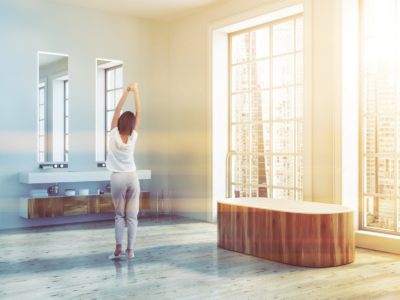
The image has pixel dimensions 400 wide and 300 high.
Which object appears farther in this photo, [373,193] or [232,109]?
[232,109]

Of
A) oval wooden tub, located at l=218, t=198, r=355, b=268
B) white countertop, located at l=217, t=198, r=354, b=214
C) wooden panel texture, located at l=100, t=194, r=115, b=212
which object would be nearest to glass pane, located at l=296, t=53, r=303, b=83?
white countertop, located at l=217, t=198, r=354, b=214

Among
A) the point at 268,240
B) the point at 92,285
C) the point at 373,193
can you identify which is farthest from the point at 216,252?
the point at 373,193

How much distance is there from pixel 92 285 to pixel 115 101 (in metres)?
3.53

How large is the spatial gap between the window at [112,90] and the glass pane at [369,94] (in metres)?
3.28

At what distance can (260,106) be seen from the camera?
5.53m

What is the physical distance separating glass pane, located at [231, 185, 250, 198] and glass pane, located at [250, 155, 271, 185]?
16 centimetres

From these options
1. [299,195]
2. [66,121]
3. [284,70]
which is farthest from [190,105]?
[299,195]

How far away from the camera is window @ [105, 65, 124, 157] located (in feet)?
19.8

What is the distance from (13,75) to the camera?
5.36 meters

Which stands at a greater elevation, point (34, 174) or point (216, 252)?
point (34, 174)

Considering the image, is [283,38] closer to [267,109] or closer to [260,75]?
[260,75]

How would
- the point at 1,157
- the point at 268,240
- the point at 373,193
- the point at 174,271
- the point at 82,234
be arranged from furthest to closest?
1. the point at 1,157
2. the point at 82,234
3. the point at 373,193
4. the point at 268,240
5. the point at 174,271

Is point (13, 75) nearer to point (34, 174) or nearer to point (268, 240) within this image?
point (34, 174)

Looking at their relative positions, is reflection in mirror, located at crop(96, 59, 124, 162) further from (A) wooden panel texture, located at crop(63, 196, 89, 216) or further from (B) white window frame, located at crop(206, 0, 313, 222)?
(B) white window frame, located at crop(206, 0, 313, 222)
